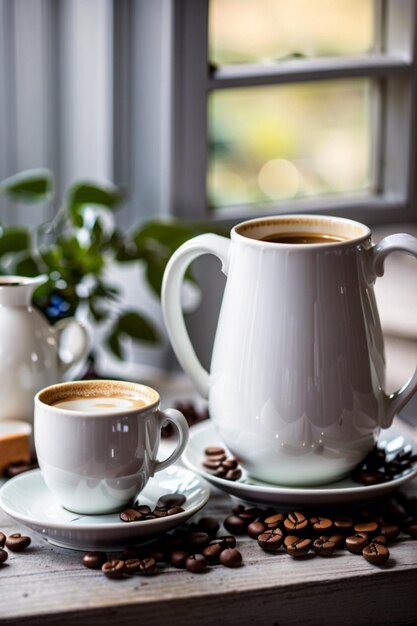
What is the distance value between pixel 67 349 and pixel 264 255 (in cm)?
31

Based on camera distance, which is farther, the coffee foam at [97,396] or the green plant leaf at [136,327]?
the green plant leaf at [136,327]

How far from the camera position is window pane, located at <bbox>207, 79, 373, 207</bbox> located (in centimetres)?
136

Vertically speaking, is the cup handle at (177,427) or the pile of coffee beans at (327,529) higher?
the cup handle at (177,427)

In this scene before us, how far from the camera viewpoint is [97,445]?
716mm

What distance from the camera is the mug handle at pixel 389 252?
76 centimetres

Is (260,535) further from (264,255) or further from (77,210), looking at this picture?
(77,210)

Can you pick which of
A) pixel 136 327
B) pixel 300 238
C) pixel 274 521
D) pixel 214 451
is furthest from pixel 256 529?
pixel 136 327

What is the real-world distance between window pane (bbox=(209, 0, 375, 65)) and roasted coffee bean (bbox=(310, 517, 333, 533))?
2.41ft

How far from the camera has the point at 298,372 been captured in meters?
0.75

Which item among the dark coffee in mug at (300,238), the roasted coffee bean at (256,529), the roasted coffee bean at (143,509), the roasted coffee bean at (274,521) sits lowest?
the roasted coffee bean at (256,529)

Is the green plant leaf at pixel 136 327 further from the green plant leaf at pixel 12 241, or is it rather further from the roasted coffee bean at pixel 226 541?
the roasted coffee bean at pixel 226 541

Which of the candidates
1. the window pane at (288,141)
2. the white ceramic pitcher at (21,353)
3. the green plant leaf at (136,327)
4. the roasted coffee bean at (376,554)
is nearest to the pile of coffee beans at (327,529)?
the roasted coffee bean at (376,554)

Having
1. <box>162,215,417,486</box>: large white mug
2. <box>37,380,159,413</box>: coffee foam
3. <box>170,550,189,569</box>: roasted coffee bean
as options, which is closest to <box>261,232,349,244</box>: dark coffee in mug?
<box>162,215,417,486</box>: large white mug

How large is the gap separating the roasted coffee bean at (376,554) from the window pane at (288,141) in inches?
27.6
